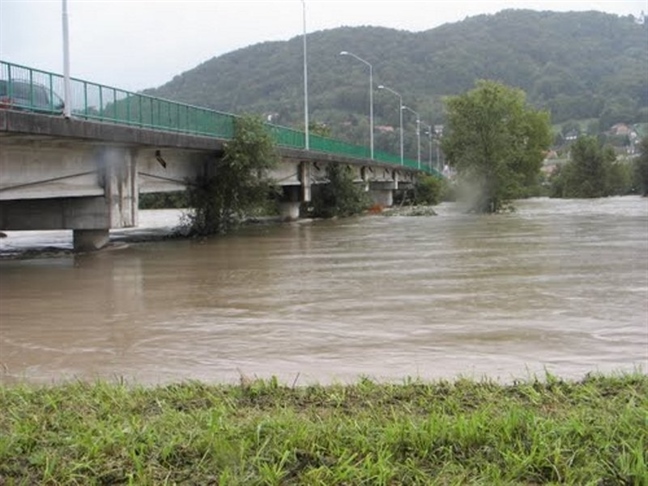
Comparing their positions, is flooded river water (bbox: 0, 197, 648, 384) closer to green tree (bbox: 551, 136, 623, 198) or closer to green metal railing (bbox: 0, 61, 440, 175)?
green metal railing (bbox: 0, 61, 440, 175)

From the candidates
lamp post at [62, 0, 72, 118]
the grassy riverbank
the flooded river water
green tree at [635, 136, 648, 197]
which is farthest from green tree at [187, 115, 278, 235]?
green tree at [635, 136, 648, 197]

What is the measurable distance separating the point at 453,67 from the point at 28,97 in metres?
137

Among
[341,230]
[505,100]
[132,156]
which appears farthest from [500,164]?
[132,156]

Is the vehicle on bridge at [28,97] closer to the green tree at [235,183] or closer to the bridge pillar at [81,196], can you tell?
the bridge pillar at [81,196]

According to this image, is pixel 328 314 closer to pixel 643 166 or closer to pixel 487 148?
pixel 487 148

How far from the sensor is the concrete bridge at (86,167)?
57.4ft

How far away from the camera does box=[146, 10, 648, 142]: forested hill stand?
11738cm

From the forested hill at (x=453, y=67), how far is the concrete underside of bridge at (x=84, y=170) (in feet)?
268

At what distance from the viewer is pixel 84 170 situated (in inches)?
809

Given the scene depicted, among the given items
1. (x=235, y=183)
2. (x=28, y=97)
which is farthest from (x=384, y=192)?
(x=28, y=97)

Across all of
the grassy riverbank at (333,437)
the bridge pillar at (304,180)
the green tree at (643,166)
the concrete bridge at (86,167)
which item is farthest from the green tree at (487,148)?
the grassy riverbank at (333,437)

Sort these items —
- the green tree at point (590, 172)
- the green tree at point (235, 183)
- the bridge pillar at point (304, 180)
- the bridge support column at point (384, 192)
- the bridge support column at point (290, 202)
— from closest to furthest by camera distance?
1. the green tree at point (235, 183)
2. the bridge pillar at point (304, 180)
3. the bridge support column at point (290, 202)
4. the bridge support column at point (384, 192)
5. the green tree at point (590, 172)

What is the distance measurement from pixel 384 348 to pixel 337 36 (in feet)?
483

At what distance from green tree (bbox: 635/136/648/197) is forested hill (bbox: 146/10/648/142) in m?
44.1
